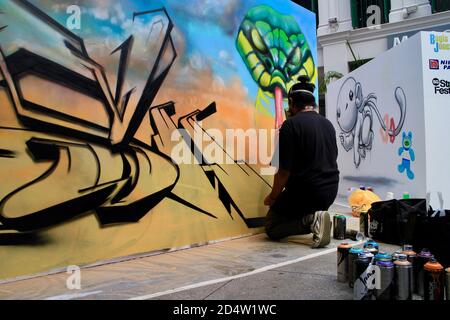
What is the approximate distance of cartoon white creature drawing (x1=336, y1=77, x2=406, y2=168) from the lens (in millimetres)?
7960

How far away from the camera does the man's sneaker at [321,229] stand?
442 centimetres

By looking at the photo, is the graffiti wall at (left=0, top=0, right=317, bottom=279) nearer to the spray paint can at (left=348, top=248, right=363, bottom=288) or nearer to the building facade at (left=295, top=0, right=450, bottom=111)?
the spray paint can at (left=348, top=248, right=363, bottom=288)

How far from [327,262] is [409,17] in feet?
55.2

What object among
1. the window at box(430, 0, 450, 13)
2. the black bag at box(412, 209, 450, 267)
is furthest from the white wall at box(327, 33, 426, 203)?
the window at box(430, 0, 450, 13)

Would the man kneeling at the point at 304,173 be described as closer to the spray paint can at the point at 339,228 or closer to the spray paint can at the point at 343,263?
the spray paint can at the point at 339,228

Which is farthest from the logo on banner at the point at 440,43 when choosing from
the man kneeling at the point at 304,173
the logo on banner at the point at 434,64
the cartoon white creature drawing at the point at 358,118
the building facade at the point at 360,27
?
the building facade at the point at 360,27

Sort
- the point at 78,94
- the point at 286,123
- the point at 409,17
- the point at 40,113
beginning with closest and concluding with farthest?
the point at 40,113, the point at 78,94, the point at 286,123, the point at 409,17

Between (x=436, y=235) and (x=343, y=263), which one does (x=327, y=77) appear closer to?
(x=436, y=235)

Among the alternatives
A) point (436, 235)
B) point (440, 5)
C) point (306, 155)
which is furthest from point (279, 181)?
point (440, 5)

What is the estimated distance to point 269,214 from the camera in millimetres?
5016

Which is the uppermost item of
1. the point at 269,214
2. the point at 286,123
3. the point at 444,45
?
the point at 444,45

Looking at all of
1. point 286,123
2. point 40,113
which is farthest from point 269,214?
point 40,113
